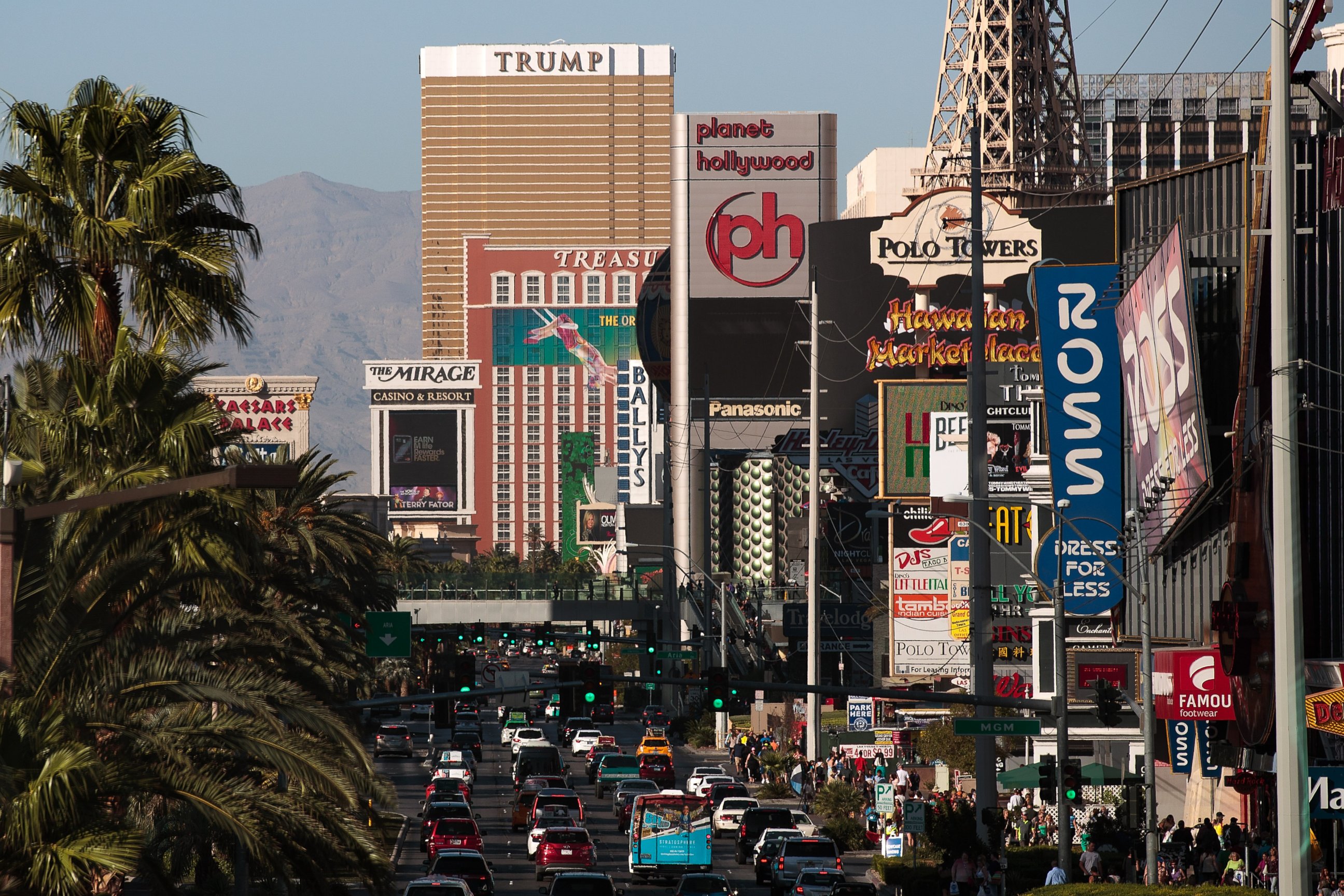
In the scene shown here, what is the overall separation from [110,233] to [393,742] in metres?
60.6

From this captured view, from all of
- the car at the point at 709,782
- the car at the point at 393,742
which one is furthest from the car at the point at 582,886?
the car at the point at 393,742

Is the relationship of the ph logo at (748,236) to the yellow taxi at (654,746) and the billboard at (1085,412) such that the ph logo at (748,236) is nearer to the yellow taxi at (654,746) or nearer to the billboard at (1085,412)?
the yellow taxi at (654,746)

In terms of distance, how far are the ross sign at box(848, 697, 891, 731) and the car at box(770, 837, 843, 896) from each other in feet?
66.5

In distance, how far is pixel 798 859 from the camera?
41.2 meters

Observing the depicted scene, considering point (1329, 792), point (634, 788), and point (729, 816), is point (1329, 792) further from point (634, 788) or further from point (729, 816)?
point (634, 788)

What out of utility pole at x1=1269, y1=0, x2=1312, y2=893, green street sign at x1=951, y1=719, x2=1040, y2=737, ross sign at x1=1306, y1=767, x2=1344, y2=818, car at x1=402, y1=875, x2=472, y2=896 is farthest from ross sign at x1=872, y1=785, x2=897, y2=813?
utility pole at x1=1269, y1=0, x2=1312, y2=893

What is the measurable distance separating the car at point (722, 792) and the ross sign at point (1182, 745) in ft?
58.2

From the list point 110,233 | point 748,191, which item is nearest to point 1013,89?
point 748,191

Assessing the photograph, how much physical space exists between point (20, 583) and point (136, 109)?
935cm

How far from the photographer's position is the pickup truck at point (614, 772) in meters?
67.2

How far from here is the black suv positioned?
48875 mm

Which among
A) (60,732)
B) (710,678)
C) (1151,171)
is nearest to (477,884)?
(710,678)

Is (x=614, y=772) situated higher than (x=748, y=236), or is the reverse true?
(x=748, y=236)

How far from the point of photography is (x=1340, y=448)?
34.9 meters
